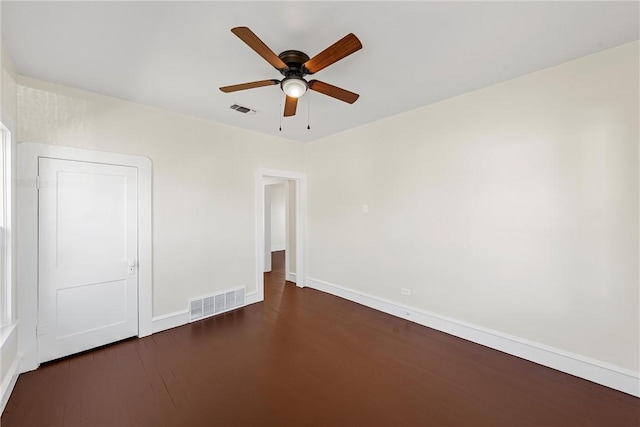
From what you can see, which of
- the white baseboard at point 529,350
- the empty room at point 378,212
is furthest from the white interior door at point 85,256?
the white baseboard at point 529,350

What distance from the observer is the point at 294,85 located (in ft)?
6.88

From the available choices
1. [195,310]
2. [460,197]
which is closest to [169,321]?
[195,310]

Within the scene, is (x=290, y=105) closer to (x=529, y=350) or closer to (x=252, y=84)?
(x=252, y=84)

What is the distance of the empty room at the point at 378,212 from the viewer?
1.87 meters

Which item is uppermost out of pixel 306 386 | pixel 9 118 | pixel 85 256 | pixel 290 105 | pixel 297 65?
pixel 297 65

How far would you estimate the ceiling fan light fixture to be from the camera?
2.08 metres

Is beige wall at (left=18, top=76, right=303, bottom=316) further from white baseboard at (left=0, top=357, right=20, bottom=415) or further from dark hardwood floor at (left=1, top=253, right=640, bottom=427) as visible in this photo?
white baseboard at (left=0, top=357, right=20, bottom=415)

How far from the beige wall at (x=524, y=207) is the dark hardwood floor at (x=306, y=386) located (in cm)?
49

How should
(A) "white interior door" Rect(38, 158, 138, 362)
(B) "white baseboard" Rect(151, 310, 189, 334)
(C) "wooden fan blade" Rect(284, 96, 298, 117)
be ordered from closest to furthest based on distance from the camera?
(C) "wooden fan blade" Rect(284, 96, 298, 117), (A) "white interior door" Rect(38, 158, 138, 362), (B) "white baseboard" Rect(151, 310, 189, 334)

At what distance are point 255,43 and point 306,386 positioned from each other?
8.39 ft

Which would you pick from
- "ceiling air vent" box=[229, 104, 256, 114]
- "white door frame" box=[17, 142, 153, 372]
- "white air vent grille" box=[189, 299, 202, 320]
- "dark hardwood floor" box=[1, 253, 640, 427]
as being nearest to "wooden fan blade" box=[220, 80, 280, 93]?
"ceiling air vent" box=[229, 104, 256, 114]

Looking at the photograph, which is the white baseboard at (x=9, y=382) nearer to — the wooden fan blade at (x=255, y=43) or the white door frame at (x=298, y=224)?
the white door frame at (x=298, y=224)

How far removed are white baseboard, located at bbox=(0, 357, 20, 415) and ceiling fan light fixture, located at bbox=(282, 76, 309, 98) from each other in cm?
304

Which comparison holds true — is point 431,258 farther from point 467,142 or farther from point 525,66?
point 525,66
